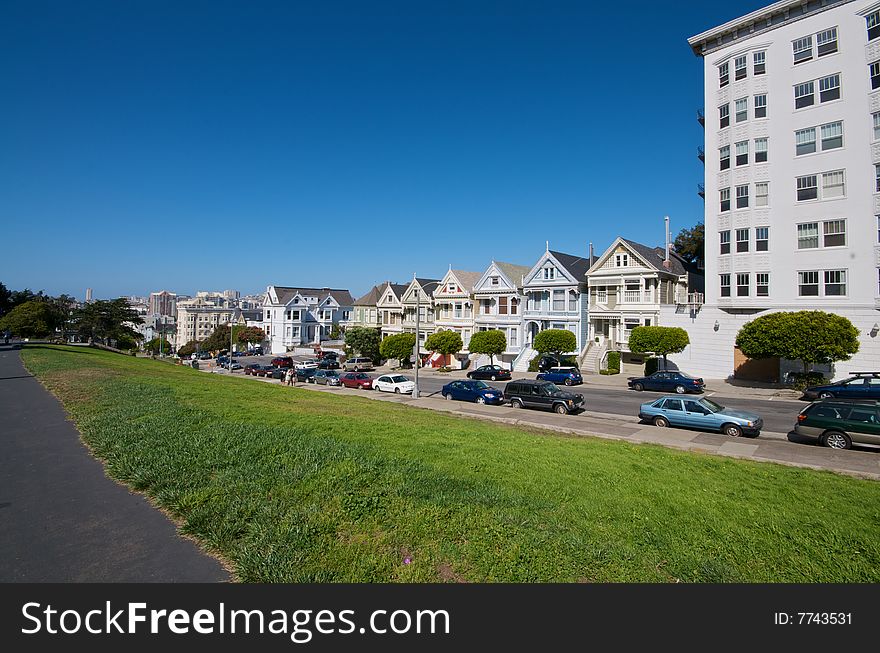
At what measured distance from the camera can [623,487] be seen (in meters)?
9.14

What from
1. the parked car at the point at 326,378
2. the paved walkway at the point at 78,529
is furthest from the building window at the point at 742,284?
the paved walkway at the point at 78,529

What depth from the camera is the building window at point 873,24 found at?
99.2ft

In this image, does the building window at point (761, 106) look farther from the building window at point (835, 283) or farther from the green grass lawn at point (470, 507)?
the green grass lawn at point (470, 507)

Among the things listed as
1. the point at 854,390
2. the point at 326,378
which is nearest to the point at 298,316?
the point at 326,378

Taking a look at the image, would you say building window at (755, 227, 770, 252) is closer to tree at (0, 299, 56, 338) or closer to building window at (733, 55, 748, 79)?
building window at (733, 55, 748, 79)

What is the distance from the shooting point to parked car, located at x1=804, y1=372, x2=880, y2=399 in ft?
74.3

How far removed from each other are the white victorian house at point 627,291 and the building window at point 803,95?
14.7 m

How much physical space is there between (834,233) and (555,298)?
2235 cm

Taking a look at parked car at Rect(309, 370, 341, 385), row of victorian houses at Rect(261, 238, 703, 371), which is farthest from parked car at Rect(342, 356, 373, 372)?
parked car at Rect(309, 370, 341, 385)

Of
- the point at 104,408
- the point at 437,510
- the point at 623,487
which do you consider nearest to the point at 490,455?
the point at 623,487

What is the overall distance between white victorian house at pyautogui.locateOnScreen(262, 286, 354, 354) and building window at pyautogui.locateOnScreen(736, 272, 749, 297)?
217 feet

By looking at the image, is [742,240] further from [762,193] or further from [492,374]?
[492,374]

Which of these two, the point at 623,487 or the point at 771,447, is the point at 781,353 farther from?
the point at 623,487

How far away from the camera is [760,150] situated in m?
34.6
